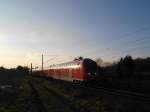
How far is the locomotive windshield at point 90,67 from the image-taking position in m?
37.1

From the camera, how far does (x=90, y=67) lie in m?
37.7

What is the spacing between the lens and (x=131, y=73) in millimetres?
53656

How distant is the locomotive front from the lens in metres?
36.7

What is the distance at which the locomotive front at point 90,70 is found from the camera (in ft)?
120

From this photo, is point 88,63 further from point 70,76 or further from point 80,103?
point 80,103

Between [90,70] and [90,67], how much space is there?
0.50m

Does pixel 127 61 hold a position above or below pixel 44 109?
above

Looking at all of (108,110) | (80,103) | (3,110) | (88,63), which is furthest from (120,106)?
(88,63)

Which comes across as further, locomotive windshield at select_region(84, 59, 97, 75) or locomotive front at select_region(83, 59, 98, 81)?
locomotive windshield at select_region(84, 59, 97, 75)

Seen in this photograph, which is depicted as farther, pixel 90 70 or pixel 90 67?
pixel 90 67

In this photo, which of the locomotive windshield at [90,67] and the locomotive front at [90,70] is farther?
the locomotive windshield at [90,67]

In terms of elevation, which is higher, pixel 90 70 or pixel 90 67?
pixel 90 67

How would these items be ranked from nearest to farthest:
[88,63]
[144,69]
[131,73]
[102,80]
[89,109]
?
[89,109]
[88,63]
[102,80]
[131,73]
[144,69]

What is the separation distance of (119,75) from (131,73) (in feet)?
6.64
